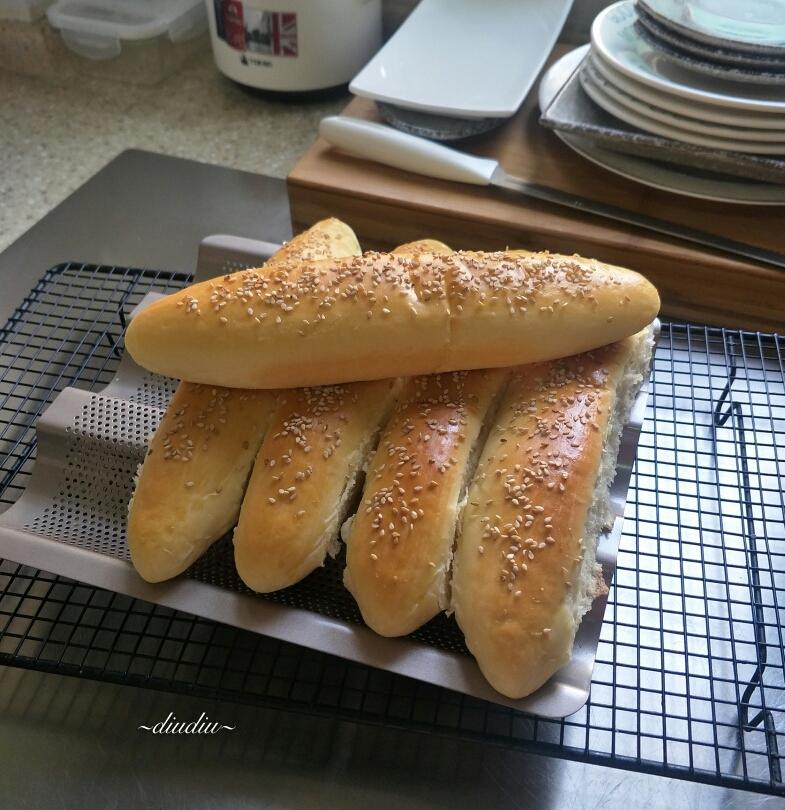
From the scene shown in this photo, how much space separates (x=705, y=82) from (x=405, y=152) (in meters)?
0.49

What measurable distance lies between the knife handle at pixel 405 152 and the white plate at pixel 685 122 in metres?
0.22

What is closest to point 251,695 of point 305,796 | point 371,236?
point 305,796

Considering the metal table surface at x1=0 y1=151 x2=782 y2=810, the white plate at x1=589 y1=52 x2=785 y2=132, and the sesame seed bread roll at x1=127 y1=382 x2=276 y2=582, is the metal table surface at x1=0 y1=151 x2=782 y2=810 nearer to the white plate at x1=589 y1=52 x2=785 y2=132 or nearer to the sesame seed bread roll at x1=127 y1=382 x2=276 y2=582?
the sesame seed bread roll at x1=127 y1=382 x2=276 y2=582

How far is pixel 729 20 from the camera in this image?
1.17 meters

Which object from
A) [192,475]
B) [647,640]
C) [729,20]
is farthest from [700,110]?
[192,475]

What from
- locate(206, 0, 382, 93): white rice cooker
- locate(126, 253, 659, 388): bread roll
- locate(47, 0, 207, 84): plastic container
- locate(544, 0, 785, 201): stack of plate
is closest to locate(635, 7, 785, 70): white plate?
locate(544, 0, 785, 201): stack of plate

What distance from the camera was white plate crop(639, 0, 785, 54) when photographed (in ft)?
3.68

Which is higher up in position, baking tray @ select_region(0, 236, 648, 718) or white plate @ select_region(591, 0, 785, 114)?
white plate @ select_region(591, 0, 785, 114)

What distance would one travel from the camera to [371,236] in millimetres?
1350

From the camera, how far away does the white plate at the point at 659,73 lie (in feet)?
3.68

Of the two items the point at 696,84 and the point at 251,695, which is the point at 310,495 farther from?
the point at 696,84

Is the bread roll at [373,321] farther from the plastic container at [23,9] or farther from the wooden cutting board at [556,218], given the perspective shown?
the plastic container at [23,9]

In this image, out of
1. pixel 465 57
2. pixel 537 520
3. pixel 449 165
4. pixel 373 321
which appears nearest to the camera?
pixel 537 520

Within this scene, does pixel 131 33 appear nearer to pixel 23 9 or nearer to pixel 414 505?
pixel 23 9
